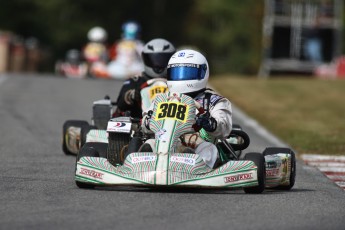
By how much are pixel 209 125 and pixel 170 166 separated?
0.77 m

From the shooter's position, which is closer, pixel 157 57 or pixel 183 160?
pixel 183 160

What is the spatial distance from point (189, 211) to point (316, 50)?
35.5 m

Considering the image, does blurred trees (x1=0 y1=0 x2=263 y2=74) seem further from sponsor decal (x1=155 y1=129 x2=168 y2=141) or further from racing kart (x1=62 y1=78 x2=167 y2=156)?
sponsor decal (x1=155 y1=129 x2=168 y2=141)

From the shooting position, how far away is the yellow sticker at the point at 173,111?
9820 millimetres

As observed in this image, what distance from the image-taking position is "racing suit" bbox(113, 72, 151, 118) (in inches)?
511

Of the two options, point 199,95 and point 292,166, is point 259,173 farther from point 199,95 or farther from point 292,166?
point 199,95

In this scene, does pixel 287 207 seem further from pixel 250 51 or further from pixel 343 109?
pixel 250 51

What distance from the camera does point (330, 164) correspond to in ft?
44.0

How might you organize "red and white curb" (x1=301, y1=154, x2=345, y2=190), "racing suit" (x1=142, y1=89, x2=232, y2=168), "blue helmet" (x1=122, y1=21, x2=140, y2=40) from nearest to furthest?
1. "racing suit" (x1=142, y1=89, x2=232, y2=168)
2. "red and white curb" (x1=301, y1=154, x2=345, y2=190)
3. "blue helmet" (x1=122, y1=21, x2=140, y2=40)

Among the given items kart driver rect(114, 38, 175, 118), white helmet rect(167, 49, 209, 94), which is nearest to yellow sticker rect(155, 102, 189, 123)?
white helmet rect(167, 49, 209, 94)

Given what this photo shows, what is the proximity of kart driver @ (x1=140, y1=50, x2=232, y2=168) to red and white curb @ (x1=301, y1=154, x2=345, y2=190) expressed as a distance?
1525mm

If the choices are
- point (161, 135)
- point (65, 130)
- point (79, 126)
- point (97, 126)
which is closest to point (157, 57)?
point (97, 126)

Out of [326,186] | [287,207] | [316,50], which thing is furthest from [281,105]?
[316,50]

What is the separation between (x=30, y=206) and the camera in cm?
843
